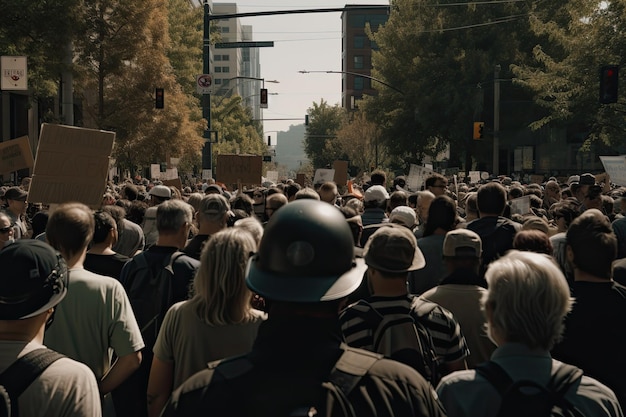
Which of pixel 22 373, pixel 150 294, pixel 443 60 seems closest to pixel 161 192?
pixel 150 294

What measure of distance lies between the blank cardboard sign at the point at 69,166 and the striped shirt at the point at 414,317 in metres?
5.30

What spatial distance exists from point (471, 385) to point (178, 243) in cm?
303

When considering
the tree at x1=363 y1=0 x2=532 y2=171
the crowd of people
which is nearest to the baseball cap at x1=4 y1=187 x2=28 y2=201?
the crowd of people

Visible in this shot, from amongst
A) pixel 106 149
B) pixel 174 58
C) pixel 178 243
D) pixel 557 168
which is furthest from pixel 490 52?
pixel 178 243

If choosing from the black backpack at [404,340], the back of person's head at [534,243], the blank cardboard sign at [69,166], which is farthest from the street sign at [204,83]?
the black backpack at [404,340]

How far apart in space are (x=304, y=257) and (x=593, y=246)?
8.39ft

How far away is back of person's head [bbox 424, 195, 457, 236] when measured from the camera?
6.41 m

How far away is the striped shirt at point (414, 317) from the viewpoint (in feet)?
12.8

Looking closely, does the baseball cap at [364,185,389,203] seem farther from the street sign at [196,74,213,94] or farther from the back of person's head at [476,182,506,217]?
the street sign at [196,74,213,94]

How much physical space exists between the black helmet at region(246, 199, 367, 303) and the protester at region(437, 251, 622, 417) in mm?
824

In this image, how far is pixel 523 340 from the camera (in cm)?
283

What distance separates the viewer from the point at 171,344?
4039 mm

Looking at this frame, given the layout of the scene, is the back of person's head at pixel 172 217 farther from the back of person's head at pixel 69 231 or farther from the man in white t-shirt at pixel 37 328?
the man in white t-shirt at pixel 37 328

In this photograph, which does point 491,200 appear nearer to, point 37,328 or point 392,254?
point 392,254
